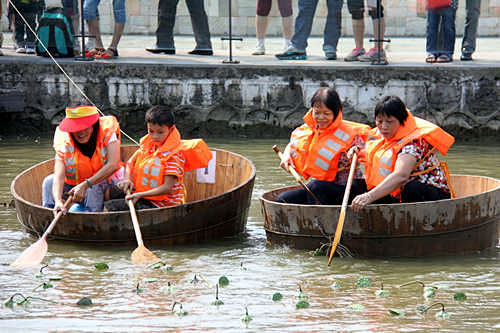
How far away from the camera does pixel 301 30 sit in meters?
12.2

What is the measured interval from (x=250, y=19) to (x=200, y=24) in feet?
20.1

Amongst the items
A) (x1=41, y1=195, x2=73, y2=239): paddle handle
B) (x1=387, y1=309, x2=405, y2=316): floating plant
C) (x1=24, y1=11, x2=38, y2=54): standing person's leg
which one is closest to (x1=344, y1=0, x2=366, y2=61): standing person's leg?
(x1=24, y1=11, x2=38, y2=54): standing person's leg

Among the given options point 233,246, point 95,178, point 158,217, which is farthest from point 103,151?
point 233,246

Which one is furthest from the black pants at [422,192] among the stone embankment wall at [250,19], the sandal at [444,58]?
the stone embankment wall at [250,19]

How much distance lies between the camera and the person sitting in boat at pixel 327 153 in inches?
267

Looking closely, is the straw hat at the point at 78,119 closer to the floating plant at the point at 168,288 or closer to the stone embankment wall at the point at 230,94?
the floating plant at the point at 168,288

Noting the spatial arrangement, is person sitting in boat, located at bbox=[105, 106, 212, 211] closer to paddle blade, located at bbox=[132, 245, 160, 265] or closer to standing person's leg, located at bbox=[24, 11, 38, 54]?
paddle blade, located at bbox=[132, 245, 160, 265]

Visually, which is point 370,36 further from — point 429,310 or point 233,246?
point 429,310

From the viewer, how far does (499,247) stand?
682 centimetres

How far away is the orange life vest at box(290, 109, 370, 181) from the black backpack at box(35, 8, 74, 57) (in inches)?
246

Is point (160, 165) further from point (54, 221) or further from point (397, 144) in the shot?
point (397, 144)

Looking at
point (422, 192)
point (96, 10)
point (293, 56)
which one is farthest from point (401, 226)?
point (96, 10)

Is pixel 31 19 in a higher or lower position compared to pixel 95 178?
higher

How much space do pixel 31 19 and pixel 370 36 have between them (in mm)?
7524
